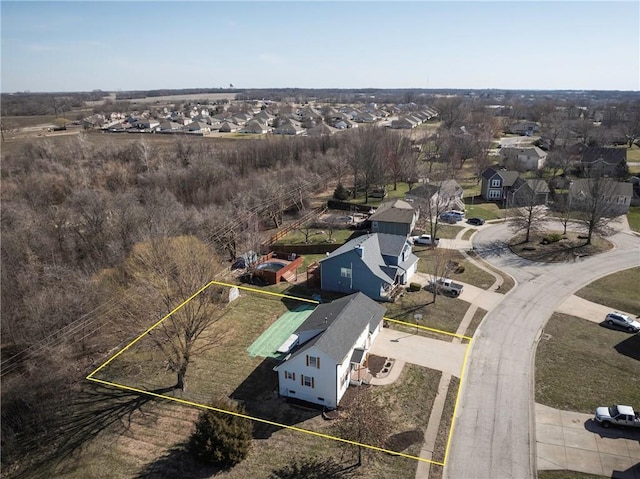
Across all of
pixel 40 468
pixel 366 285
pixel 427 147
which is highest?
pixel 427 147

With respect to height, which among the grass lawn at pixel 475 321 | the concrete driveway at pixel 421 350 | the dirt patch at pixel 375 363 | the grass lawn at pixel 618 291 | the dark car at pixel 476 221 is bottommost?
the dirt patch at pixel 375 363

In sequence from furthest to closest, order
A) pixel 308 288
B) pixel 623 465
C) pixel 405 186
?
pixel 405 186
pixel 308 288
pixel 623 465

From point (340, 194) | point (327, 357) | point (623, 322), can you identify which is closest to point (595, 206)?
point (623, 322)

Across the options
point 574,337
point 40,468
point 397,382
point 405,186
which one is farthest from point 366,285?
point 405,186

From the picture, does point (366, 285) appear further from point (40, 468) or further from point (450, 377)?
point (40, 468)

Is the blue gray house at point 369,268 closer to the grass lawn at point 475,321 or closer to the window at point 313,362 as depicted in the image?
the grass lawn at point 475,321

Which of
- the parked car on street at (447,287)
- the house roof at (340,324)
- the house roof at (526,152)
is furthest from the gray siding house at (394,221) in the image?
the house roof at (526,152)

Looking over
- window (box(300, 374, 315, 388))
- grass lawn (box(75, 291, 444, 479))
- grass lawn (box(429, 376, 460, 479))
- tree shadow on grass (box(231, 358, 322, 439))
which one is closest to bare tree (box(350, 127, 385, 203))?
grass lawn (box(75, 291, 444, 479))
